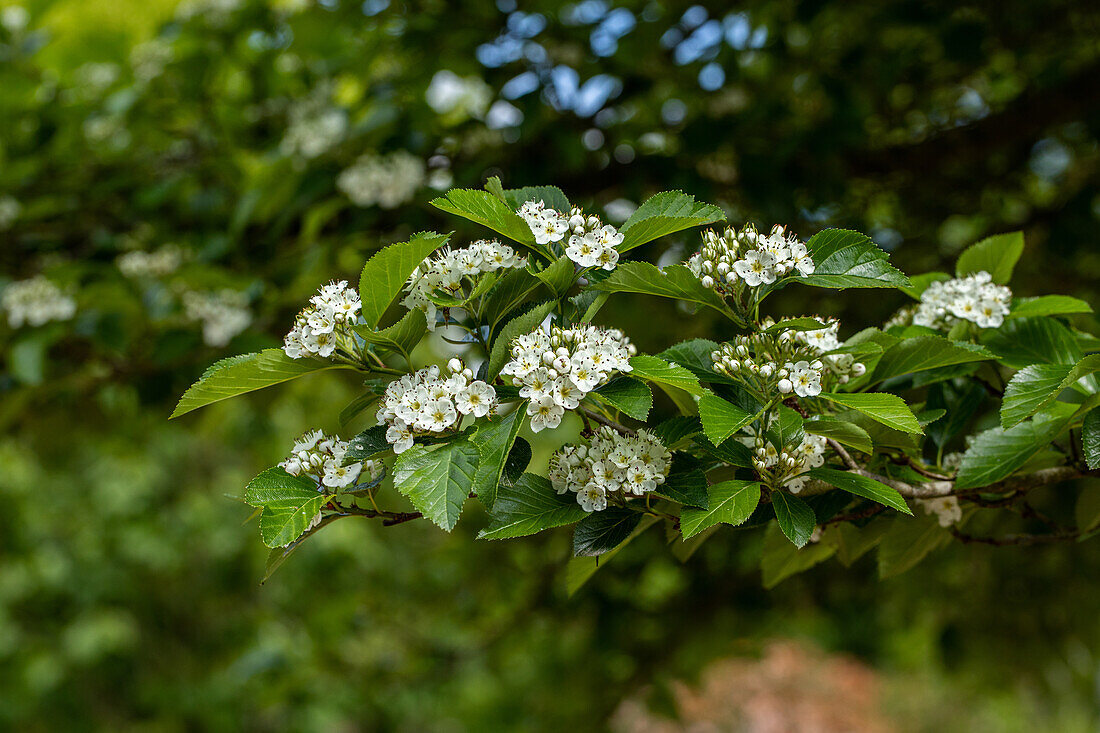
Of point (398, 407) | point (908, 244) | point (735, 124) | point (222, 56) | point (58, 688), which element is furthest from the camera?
point (58, 688)

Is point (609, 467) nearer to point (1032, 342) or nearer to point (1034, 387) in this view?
point (1034, 387)

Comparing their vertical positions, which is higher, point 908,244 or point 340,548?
point 908,244

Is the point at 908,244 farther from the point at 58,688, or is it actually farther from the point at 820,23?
the point at 58,688

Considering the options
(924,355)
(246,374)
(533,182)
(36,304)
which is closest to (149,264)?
(36,304)

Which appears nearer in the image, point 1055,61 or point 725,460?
point 725,460

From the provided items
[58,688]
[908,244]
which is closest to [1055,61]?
[908,244]

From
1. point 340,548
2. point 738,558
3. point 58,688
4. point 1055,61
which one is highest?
point 1055,61

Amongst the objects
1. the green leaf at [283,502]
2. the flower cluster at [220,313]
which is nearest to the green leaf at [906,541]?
the green leaf at [283,502]
